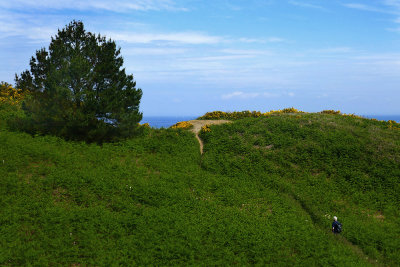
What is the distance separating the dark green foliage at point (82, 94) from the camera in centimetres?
2109

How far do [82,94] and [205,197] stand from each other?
1184 cm

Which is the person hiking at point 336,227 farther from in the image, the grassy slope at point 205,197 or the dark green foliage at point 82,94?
the dark green foliage at point 82,94

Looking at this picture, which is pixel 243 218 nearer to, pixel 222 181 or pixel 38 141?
pixel 222 181

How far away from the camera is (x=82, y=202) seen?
52.7 ft

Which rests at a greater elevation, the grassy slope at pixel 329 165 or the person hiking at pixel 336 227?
the grassy slope at pixel 329 165

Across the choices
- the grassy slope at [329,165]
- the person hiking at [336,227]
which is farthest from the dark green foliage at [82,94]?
the person hiking at [336,227]

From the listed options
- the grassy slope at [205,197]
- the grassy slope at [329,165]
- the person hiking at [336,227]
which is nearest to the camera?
the grassy slope at [205,197]

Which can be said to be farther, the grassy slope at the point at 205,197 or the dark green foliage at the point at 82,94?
the dark green foliage at the point at 82,94

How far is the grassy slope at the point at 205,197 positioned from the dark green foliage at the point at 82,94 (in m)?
1.36

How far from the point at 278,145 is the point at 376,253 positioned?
11402mm

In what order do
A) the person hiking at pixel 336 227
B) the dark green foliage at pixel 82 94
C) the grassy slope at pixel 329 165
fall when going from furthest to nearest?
the dark green foliage at pixel 82 94 → the grassy slope at pixel 329 165 → the person hiking at pixel 336 227

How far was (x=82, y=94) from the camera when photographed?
70.0 feet

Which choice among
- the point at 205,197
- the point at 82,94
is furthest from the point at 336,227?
the point at 82,94

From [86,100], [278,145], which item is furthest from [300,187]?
[86,100]
